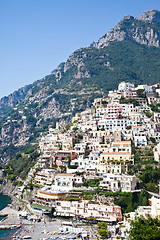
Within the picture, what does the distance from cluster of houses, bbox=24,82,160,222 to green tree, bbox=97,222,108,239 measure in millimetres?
2534

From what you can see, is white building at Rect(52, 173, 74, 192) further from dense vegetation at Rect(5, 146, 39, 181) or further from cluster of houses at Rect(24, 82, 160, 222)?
dense vegetation at Rect(5, 146, 39, 181)

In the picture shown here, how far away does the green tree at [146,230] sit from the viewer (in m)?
37.2

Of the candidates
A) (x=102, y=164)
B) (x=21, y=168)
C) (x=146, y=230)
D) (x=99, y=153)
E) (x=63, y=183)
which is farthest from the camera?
(x=21, y=168)

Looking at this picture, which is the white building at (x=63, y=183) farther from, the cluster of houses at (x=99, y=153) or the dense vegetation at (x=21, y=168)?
the dense vegetation at (x=21, y=168)

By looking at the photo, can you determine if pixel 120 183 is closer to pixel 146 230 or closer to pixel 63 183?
pixel 63 183

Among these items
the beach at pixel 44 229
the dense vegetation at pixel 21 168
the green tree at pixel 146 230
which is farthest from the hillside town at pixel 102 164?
Answer: the dense vegetation at pixel 21 168

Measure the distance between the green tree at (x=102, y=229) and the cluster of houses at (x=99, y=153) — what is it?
8.31 ft

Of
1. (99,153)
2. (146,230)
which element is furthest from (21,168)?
(146,230)

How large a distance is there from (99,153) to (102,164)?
5362 millimetres

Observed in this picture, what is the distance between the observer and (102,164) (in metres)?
72.1

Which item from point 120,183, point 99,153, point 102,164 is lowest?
point 120,183

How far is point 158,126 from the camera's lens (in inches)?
3391

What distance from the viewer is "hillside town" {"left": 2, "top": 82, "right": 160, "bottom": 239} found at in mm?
60469

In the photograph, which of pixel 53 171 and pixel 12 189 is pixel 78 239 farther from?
pixel 12 189
